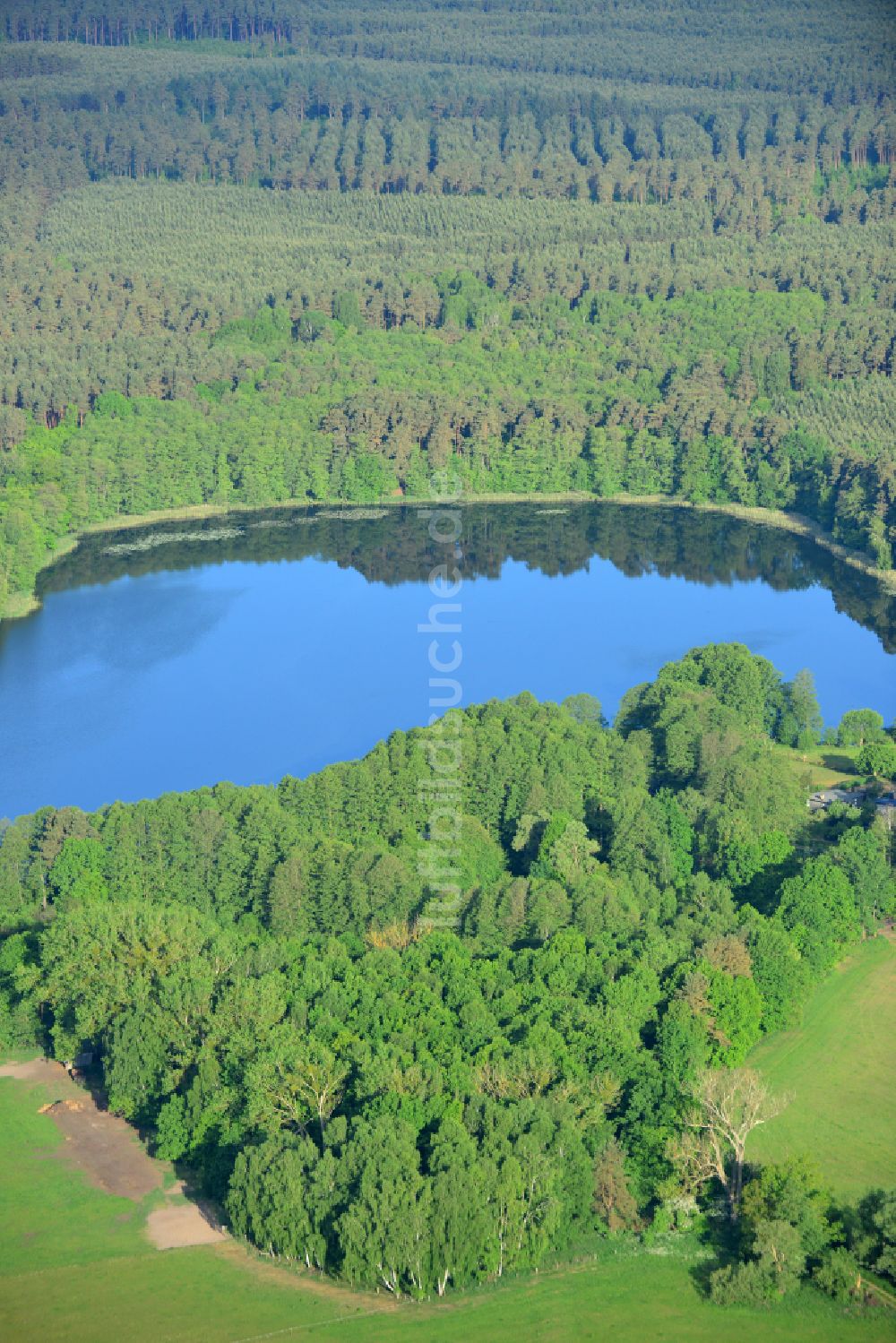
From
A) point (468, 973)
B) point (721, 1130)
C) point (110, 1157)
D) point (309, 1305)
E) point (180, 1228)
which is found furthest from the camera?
point (468, 973)

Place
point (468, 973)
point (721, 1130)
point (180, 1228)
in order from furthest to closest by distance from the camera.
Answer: point (468, 973) → point (721, 1130) → point (180, 1228)

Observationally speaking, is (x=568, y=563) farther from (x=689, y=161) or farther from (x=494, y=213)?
(x=689, y=161)

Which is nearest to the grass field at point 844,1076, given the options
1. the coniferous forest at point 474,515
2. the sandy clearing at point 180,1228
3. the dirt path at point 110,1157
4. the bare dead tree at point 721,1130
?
the coniferous forest at point 474,515

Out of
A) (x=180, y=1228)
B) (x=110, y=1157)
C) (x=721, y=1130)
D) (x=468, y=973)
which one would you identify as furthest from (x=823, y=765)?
(x=180, y=1228)

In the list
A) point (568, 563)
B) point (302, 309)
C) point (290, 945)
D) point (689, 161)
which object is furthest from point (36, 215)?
point (290, 945)

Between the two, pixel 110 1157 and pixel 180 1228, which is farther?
pixel 110 1157

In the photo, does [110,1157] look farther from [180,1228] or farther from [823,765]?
[823,765]

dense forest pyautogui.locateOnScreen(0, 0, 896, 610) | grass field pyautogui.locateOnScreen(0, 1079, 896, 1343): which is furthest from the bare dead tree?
dense forest pyautogui.locateOnScreen(0, 0, 896, 610)
